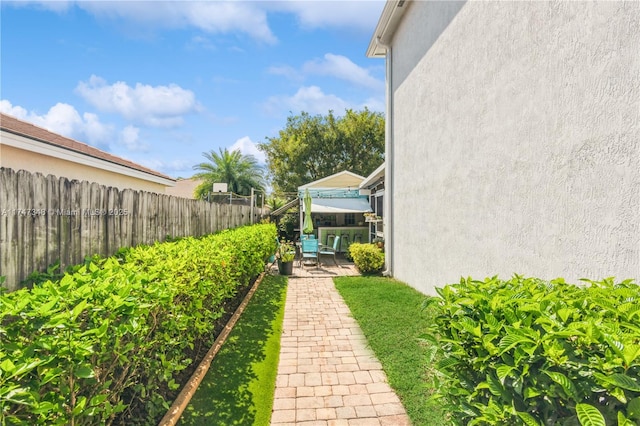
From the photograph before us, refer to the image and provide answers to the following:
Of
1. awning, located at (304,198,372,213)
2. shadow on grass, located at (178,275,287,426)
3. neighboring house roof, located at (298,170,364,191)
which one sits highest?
neighboring house roof, located at (298,170,364,191)

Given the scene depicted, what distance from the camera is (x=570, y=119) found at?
4070 millimetres

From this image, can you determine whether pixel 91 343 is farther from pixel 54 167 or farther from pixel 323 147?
pixel 323 147

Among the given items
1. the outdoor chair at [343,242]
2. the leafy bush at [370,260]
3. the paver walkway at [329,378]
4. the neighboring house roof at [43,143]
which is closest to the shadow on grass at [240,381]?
the paver walkway at [329,378]

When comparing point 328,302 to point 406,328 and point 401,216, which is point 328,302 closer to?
point 406,328

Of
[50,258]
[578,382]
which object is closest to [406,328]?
[578,382]

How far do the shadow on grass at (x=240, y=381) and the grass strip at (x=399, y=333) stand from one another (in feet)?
6.16

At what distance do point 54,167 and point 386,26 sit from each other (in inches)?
425

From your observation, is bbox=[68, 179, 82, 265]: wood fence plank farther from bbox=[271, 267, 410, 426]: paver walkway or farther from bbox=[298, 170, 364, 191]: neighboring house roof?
bbox=[298, 170, 364, 191]: neighboring house roof

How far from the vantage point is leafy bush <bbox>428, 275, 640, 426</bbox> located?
1617mm

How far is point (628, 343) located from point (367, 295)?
784 centimetres

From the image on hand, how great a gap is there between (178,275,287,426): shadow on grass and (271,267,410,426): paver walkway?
8.3 inches

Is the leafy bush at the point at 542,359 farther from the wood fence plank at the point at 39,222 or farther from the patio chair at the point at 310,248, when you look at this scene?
the patio chair at the point at 310,248

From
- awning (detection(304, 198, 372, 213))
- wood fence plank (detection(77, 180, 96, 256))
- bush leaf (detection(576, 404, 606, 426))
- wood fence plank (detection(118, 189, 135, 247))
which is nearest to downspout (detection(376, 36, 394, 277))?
awning (detection(304, 198, 372, 213))

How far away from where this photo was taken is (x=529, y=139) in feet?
15.8
